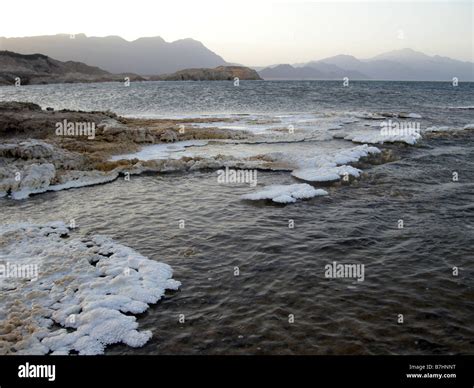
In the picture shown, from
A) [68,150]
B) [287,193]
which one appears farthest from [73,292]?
[68,150]

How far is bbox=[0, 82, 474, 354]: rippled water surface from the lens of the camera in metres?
9.29

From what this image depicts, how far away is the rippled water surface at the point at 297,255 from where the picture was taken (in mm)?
9289

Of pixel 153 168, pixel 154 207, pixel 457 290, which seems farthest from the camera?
pixel 153 168

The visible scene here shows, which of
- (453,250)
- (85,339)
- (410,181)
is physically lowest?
(85,339)

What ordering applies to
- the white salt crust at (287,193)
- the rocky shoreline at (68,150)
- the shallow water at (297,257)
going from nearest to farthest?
the shallow water at (297,257)
the white salt crust at (287,193)
the rocky shoreline at (68,150)

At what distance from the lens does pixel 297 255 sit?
13.6 m

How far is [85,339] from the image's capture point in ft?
30.7

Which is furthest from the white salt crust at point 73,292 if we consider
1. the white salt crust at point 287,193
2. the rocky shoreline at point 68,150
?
the white salt crust at point 287,193

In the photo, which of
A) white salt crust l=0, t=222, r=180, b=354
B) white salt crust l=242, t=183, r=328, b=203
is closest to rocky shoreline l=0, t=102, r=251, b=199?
white salt crust l=0, t=222, r=180, b=354

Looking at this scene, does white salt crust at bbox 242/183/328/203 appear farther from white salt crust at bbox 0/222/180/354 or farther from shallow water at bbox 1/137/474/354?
white salt crust at bbox 0/222/180/354

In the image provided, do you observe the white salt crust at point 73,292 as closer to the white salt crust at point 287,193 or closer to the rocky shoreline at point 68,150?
the rocky shoreline at point 68,150
